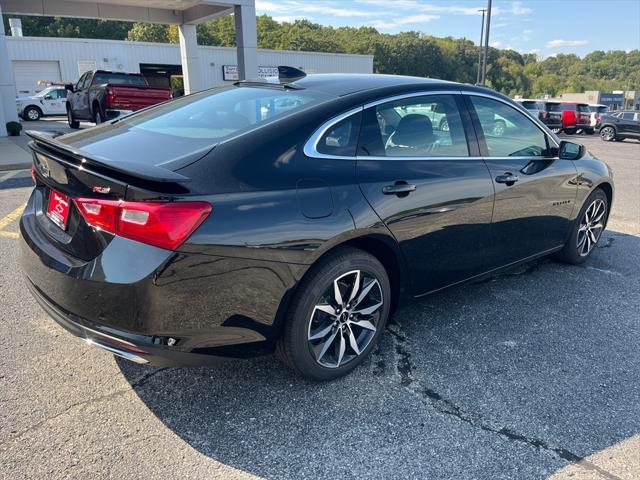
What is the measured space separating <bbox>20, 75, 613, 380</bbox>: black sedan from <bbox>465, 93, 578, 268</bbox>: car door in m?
0.02

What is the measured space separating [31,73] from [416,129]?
3651 cm

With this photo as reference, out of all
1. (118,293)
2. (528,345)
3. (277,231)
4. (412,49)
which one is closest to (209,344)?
(118,293)

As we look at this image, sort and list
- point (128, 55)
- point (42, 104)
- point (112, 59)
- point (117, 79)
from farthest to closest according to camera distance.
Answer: point (128, 55), point (112, 59), point (42, 104), point (117, 79)

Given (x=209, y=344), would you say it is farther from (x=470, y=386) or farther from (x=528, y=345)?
(x=528, y=345)

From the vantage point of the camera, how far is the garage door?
106 feet

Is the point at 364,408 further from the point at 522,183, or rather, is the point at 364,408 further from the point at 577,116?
the point at 577,116

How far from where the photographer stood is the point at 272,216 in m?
2.43

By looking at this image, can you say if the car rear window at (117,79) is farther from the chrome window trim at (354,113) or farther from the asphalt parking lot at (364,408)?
the chrome window trim at (354,113)

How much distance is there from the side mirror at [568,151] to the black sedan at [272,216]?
674 mm

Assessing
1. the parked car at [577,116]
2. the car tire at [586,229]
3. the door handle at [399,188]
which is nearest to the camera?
the door handle at [399,188]

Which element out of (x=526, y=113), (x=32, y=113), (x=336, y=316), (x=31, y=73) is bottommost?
(x=32, y=113)

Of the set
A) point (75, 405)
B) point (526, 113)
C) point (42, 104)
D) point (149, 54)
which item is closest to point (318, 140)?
point (75, 405)

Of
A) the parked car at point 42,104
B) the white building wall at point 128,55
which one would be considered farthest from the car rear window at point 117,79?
the white building wall at point 128,55

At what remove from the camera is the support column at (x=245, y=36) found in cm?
1895
